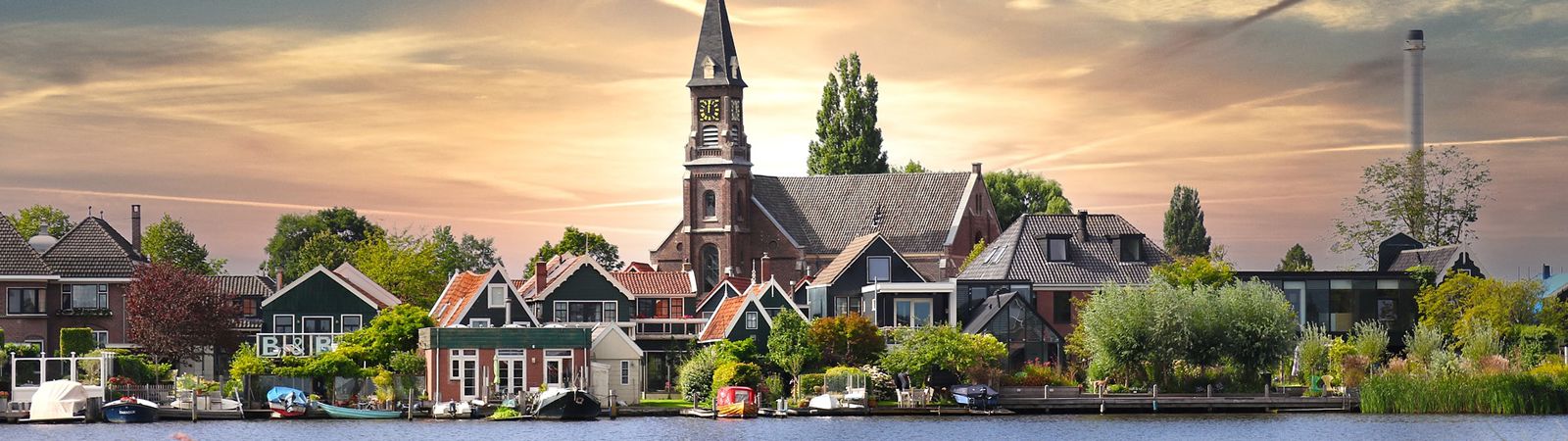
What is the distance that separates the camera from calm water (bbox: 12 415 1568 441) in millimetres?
68750

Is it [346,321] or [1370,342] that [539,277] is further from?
[1370,342]

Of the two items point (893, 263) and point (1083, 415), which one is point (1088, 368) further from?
point (893, 263)

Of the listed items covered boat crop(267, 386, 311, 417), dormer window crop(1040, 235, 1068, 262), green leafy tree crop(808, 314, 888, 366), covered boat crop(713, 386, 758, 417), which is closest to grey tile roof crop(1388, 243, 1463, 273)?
dormer window crop(1040, 235, 1068, 262)

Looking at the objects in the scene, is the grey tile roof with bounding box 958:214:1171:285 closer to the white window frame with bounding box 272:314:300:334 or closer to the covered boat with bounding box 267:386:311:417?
the white window frame with bounding box 272:314:300:334

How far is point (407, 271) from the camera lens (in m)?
120

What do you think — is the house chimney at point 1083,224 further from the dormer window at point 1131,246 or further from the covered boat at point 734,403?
the covered boat at point 734,403

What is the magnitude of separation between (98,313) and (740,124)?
4744 cm

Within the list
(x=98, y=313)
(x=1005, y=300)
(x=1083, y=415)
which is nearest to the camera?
(x=1083, y=415)

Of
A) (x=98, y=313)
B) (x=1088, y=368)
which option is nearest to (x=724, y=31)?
(x=98, y=313)

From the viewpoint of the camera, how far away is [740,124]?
134250 mm

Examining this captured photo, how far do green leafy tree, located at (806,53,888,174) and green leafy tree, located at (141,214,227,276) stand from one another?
3922 centimetres

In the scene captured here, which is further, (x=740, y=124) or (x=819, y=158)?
(x=819, y=158)

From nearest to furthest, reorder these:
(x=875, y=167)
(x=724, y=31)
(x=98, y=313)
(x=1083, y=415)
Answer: (x=1083, y=415)
(x=98, y=313)
(x=724, y=31)
(x=875, y=167)

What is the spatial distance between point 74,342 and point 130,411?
43.0ft
